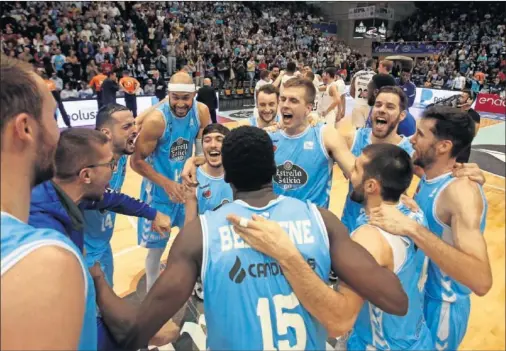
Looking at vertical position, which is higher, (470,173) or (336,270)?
(470,173)

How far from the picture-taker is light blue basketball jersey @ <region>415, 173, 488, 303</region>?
2.38 m

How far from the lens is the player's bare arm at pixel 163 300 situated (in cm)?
156

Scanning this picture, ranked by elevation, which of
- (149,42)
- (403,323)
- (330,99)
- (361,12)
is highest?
(361,12)

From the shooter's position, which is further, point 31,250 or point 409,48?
point 409,48

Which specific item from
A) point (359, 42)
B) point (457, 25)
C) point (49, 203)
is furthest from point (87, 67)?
point (457, 25)

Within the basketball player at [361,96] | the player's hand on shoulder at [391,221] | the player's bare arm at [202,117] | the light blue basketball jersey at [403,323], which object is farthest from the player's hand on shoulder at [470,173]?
the basketball player at [361,96]

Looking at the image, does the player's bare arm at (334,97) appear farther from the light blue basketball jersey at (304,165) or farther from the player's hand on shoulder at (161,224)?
the player's hand on shoulder at (161,224)

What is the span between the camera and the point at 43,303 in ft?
3.26

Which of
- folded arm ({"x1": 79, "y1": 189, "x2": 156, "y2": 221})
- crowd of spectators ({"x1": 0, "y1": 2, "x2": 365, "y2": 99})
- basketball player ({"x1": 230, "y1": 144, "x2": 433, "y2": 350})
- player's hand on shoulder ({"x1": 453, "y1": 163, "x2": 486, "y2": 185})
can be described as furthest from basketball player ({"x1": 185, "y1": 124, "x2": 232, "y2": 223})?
crowd of spectators ({"x1": 0, "y1": 2, "x2": 365, "y2": 99})

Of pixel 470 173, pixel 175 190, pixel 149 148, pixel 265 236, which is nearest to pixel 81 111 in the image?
pixel 149 148

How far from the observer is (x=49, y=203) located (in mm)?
1749

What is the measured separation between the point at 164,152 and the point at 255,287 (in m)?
2.87

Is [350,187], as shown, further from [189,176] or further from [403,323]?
[403,323]

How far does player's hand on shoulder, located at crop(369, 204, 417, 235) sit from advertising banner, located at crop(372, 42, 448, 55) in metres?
30.0
